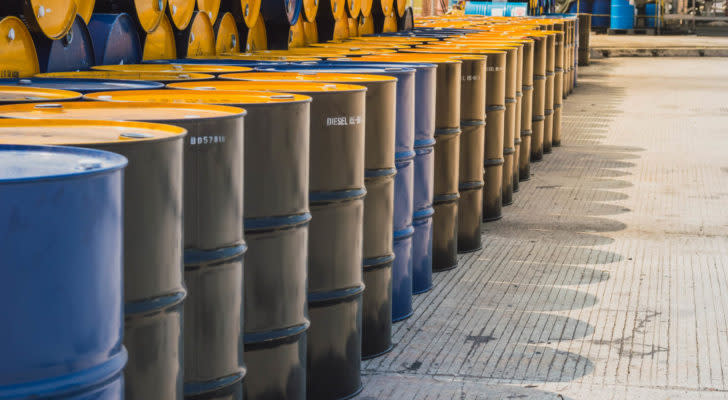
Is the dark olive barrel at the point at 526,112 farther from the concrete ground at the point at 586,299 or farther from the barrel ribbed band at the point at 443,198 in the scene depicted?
the barrel ribbed band at the point at 443,198

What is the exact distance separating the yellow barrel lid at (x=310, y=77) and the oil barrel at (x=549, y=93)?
5.20 m

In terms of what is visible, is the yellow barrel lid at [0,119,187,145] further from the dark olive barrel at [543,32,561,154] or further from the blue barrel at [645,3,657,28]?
the blue barrel at [645,3,657,28]

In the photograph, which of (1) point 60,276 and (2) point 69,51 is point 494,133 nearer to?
(2) point 69,51

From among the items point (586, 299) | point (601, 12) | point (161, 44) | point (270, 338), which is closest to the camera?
point (270, 338)

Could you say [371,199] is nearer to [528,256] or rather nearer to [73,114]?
[73,114]

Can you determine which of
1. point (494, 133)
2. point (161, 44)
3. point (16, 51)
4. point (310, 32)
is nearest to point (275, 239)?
point (16, 51)

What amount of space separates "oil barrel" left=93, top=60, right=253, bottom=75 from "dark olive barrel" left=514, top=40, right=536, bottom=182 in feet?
11.7

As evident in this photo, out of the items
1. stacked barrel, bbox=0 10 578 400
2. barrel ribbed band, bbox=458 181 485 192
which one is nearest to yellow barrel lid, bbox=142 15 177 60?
stacked barrel, bbox=0 10 578 400

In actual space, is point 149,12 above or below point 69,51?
above

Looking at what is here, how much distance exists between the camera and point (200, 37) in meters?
5.88

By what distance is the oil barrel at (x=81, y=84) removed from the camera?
360cm

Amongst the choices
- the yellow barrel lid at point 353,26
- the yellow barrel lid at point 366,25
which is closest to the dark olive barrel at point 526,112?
the yellow barrel lid at point 353,26

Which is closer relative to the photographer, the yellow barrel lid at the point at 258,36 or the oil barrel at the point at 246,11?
the oil barrel at the point at 246,11

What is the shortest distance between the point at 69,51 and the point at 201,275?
7.30 ft
